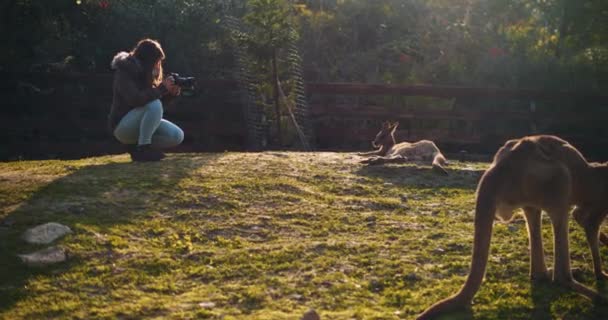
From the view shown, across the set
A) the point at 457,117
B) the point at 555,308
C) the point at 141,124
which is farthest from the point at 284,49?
the point at 555,308

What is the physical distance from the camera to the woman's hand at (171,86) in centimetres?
862

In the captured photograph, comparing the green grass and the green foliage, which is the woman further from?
the green foliage

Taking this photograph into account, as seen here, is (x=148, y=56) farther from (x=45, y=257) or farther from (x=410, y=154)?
(x=410, y=154)

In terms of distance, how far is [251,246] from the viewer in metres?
6.11

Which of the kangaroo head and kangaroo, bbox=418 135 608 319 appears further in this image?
the kangaroo head

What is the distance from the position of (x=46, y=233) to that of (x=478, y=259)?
132 inches

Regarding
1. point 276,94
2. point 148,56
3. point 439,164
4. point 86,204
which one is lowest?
point 86,204

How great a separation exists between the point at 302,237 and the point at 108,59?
917cm

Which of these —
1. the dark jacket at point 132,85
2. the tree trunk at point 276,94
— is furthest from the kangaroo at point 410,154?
the dark jacket at point 132,85

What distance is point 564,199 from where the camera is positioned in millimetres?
5215

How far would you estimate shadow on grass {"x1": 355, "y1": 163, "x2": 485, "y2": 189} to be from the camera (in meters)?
8.70

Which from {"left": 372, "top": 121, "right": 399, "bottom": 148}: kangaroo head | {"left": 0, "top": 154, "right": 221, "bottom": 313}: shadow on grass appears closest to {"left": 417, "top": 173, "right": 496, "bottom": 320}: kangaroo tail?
{"left": 0, "top": 154, "right": 221, "bottom": 313}: shadow on grass

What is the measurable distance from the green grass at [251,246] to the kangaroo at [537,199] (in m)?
0.16

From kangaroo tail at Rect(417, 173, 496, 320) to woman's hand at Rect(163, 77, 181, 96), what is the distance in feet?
15.3
